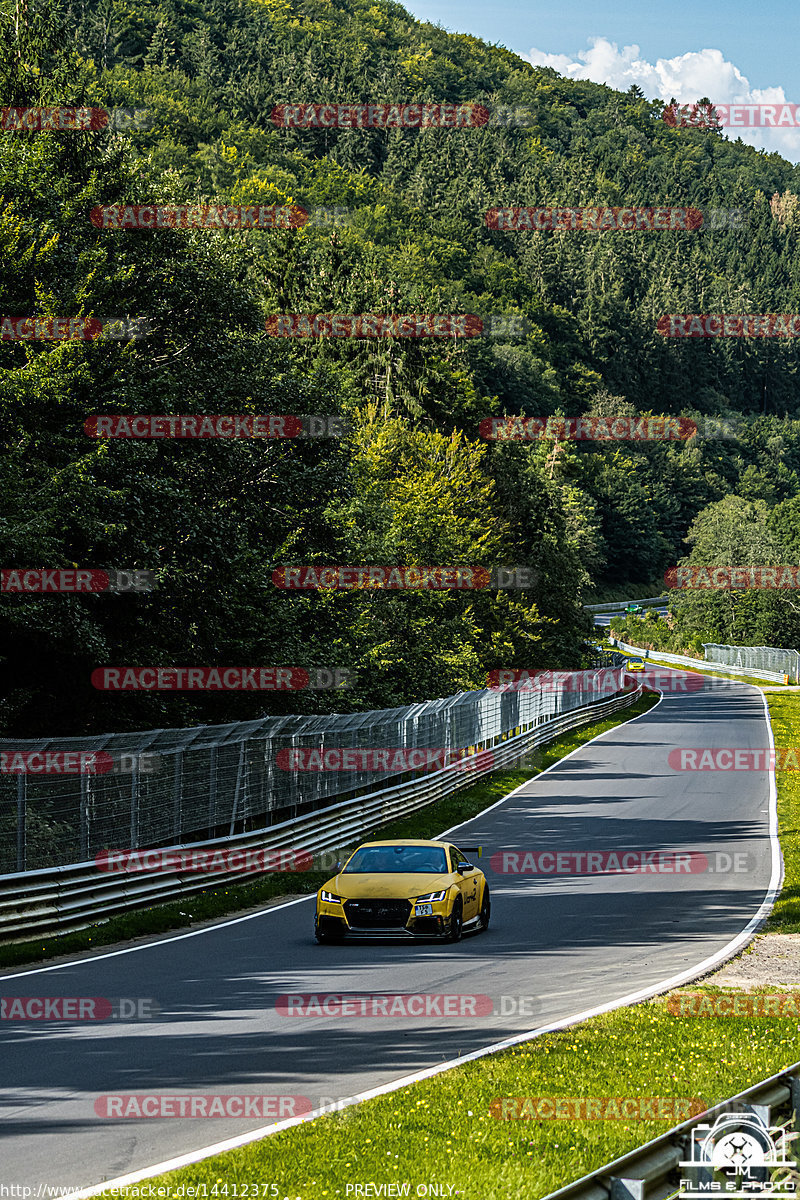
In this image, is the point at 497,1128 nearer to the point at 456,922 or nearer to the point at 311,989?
the point at 311,989

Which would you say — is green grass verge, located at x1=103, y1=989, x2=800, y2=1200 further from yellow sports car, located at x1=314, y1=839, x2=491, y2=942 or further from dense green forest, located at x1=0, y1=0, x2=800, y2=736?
dense green forest, located at x1=0, y1=0, x2=800, y2=736

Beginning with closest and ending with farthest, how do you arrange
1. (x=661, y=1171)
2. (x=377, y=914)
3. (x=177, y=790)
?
(x=661, y=1171) < (x=377, y=914) < (x=177, y=790)

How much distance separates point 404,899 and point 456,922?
690 millimetres

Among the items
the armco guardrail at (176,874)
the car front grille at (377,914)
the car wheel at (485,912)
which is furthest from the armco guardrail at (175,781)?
the car wheel at (485,912)

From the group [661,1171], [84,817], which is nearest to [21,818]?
[84,817]

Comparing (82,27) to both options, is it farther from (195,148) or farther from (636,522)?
(636,522)

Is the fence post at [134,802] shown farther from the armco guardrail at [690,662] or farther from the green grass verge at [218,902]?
the armco guardrail at [690,662]

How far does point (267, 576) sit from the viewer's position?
31.5m

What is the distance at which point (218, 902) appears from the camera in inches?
759

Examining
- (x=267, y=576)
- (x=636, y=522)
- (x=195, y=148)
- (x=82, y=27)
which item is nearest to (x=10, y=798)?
(x=267, y=576)

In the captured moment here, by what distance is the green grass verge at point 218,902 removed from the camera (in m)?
15.2

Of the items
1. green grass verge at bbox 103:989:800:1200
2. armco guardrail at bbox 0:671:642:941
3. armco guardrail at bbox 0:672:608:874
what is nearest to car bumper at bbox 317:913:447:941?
armco guardrail at bbox 0:671:642:941

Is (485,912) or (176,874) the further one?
(176,874)

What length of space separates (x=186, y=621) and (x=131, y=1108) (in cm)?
2121
